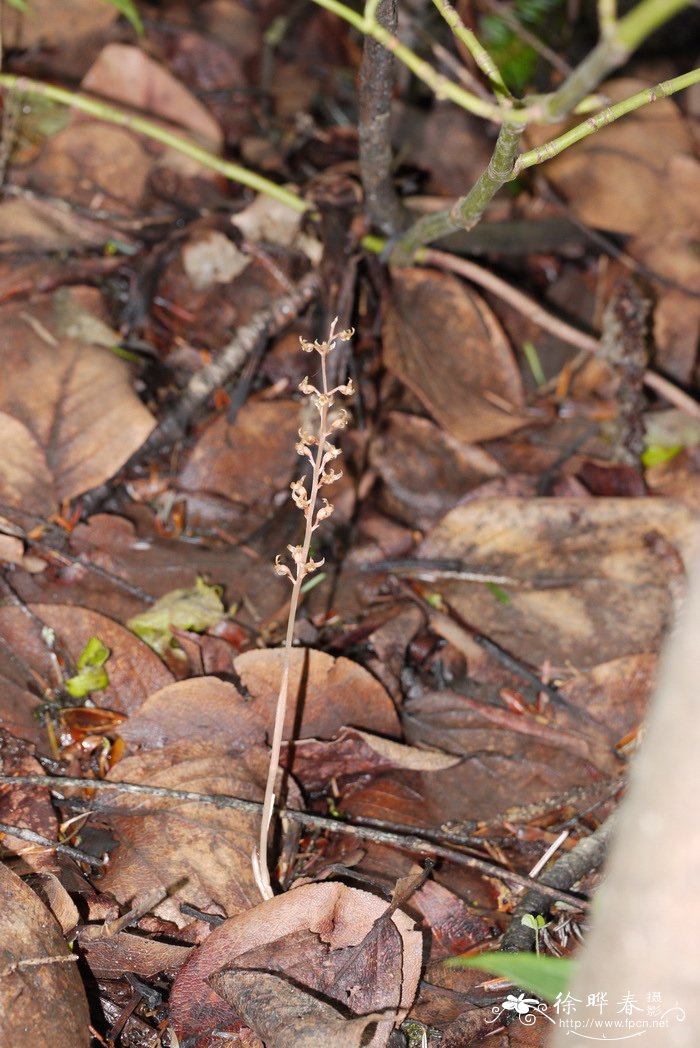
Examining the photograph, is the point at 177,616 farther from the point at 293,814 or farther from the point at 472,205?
the point at 472,205

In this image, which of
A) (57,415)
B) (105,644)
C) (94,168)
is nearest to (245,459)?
(57,415)

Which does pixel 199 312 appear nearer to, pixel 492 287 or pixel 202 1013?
pixel 492 287

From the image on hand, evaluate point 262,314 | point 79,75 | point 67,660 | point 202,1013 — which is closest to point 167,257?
point 262,314

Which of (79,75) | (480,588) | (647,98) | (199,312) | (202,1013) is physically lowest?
(202,1013)

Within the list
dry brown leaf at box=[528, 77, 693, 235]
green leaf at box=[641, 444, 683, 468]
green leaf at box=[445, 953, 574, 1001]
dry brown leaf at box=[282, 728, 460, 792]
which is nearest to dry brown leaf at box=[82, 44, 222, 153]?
dry brown leaf at box=[528, 77, 693, 235]

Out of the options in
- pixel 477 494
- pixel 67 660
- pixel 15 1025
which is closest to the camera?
pixel 15 1025

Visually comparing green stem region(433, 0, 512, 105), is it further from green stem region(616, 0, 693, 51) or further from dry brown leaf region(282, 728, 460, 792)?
dry brown leaf region(282, 728, 460, 792)
